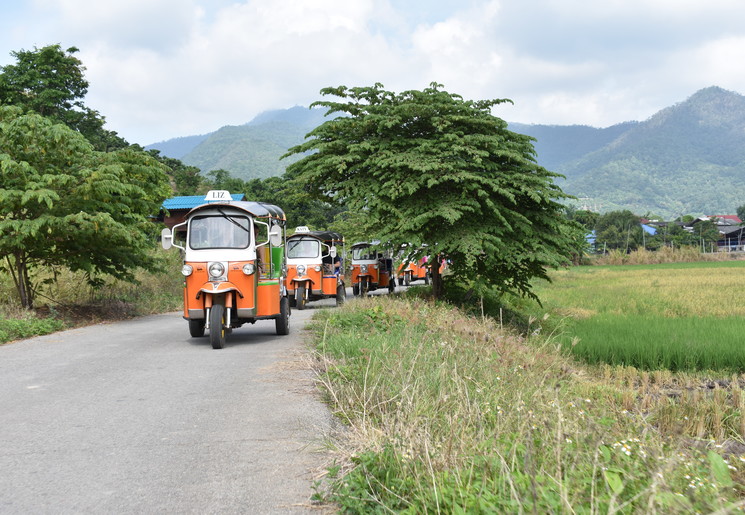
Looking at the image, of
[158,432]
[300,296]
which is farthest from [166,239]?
[300,296]

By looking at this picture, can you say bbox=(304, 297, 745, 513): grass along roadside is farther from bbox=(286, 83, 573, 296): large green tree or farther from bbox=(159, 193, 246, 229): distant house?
bbox=(159, 193, 246, 229): distant house

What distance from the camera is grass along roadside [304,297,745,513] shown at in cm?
317

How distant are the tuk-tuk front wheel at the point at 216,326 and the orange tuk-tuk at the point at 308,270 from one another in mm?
10031

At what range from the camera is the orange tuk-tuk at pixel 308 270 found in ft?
70.8

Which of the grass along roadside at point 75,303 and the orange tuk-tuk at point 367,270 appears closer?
the grass along roadside at point 75,303

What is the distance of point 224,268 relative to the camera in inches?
453

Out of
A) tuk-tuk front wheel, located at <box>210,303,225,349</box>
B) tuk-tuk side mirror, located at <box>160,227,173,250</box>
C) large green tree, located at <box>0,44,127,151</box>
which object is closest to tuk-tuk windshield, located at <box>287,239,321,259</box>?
tuk-tuk side mirror, located at <box>160,227,173,250</box>

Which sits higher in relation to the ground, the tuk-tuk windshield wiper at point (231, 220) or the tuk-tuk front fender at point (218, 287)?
the tuk-tuk windshield wiper at point (231, 220)

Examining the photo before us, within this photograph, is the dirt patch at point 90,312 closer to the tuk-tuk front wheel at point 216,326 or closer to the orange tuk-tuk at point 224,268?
the orange tuk-tuk at point 224,268

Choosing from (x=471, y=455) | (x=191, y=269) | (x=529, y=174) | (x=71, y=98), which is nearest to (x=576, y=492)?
(x=471, y=455)

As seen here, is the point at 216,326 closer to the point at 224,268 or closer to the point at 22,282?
the point at 224,268

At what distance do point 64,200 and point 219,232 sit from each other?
5.20 metres

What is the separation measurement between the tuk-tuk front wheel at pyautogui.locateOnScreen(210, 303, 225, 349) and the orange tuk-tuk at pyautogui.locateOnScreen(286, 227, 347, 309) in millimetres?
10031

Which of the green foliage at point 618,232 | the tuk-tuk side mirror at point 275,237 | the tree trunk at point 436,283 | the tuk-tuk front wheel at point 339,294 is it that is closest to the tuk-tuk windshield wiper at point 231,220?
the tuk-tuk side mirror at point 275,237
